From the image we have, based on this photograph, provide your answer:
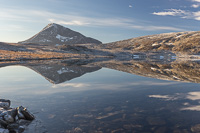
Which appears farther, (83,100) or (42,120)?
(83,100)

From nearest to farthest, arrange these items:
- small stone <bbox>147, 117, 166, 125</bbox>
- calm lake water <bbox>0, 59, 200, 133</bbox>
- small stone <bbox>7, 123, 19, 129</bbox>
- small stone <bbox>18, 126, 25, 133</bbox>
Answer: small stone <bbox>18, 126, 25, 133</bbox>
small stone <bbox>7, 123, 19, 129</bbox>
calm lake water <bbox>0, 59, 200, 133</bbox>
small stone <bbox>147, 117, 166, 125</bbox>

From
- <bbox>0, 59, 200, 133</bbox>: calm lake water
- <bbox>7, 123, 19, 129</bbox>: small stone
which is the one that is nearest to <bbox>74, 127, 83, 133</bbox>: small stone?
<bbox>0, 59, 200, 133</bbox>: calm lake water

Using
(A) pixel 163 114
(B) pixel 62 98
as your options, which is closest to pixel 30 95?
(B) pixel 62 98

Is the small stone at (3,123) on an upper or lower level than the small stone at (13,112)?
lower

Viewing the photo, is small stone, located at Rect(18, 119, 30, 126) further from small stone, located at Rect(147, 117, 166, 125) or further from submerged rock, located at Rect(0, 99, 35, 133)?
small stone, located at Rect(147, 117, 166, 125)

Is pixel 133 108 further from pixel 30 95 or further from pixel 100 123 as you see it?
pixel 30 95

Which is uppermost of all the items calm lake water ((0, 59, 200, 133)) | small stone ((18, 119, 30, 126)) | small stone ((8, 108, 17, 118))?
small stone ((8, 108, 17, 118))

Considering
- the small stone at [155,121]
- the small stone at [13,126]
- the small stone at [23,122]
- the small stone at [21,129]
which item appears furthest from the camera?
the small stone at [155,121]

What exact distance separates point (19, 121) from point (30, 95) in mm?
6455

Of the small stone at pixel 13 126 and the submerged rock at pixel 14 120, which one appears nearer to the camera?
the submerged rock at pixel 14 120

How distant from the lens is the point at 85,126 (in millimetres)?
9477

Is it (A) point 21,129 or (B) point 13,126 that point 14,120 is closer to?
(B) point 13,126

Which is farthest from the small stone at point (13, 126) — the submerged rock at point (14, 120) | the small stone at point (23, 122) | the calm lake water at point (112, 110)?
the calm lake water at point (112, 110)

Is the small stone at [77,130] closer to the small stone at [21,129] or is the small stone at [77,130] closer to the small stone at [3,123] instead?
the small stone at [21,129]
